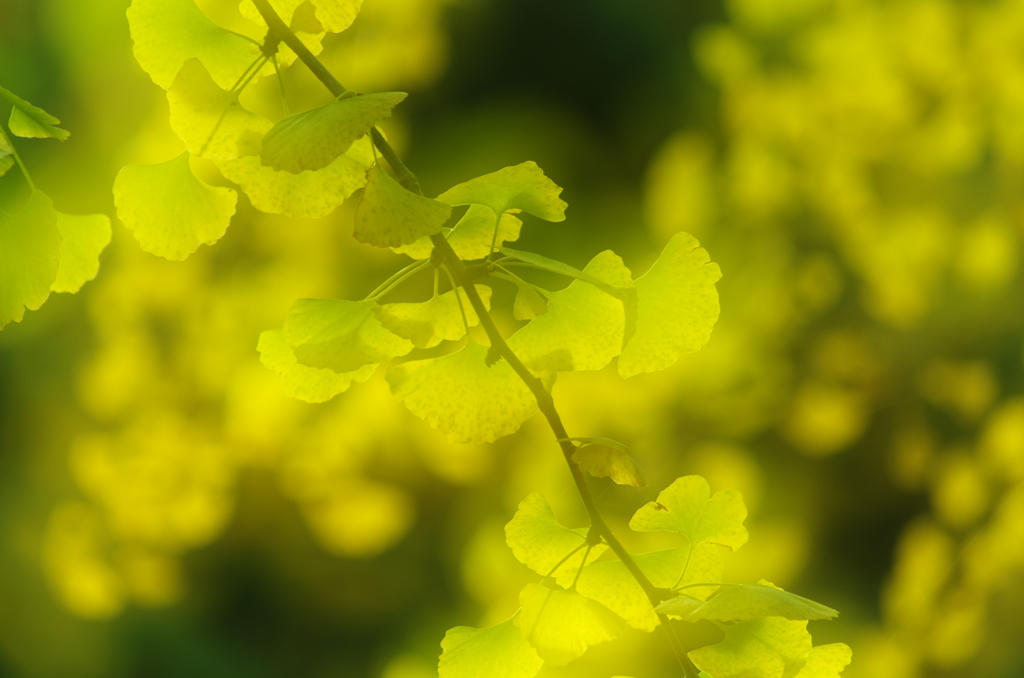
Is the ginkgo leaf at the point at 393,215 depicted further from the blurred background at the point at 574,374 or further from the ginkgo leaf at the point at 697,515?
the blurred background at the point at 574,374

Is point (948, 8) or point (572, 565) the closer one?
point (572, 565)

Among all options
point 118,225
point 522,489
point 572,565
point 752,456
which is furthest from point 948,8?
point 572,565

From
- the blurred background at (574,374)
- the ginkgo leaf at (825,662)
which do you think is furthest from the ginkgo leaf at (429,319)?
the blurred background at (574,374)

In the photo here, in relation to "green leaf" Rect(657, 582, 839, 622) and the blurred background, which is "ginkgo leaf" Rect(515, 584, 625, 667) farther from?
the blurred background

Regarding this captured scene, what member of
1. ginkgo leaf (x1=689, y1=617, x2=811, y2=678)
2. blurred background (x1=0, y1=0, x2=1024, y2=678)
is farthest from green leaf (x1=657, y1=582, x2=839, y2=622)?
blurred background (x1=0, y1=0, x2=1024, y2=678)

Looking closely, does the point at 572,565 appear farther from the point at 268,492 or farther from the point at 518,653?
the point at 268,492

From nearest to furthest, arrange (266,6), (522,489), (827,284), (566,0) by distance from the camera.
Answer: (266,6), (522,489), (827,284), (566,0)

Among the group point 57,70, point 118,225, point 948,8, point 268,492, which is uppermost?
point 948,8
